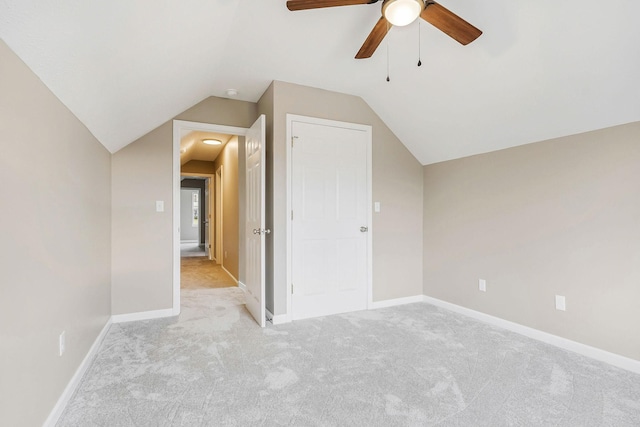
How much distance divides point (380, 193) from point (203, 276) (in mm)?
3567

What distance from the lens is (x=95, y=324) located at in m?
2.46

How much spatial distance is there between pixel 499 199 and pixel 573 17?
1.61m

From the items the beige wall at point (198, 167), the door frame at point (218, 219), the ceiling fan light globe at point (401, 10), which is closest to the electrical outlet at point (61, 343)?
the ceiling fan light globe at point (401, 10)

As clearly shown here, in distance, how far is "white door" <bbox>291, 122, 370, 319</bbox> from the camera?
326 cm

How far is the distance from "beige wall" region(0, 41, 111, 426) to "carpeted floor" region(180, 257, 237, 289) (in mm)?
2633

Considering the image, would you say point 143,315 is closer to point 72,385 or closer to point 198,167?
point 72,385

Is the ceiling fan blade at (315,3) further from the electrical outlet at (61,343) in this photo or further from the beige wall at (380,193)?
the electrical outlet at (61,343)

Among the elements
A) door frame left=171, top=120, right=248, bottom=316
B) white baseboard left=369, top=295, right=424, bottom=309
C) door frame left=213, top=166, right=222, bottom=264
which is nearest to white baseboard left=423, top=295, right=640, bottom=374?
white baseboard left=369, top=295, right=424, bottom=309

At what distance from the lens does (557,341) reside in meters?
2.58

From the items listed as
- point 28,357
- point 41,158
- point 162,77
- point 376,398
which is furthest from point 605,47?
point 28,357

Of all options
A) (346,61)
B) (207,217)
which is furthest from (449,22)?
(207,217)

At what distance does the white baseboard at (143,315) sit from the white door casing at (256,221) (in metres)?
0.82

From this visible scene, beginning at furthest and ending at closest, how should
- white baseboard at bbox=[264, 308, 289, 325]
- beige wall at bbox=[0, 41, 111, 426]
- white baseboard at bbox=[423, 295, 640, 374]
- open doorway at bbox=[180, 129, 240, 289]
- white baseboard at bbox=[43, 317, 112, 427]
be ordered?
open doorway at bbox=[180, 129, 240, 289]
white baseboard at bbox=[264, 308, 289, 325]
white baseboard at bbox=[423, 295, 640, 374]
white baseboard at bbox=[43, 317, 112, 427]
beige wall at bbox=[0, 41, 111, 426]

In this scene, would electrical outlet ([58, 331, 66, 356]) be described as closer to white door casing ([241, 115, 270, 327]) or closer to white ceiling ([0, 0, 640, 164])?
white ceiling ([0, 0, 640, 164])
